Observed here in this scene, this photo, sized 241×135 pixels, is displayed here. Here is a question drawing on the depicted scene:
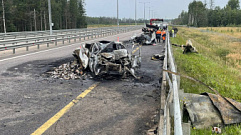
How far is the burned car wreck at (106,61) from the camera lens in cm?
808

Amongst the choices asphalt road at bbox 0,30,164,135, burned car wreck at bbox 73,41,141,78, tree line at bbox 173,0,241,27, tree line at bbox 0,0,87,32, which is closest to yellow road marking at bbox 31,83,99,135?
asphalt road at bbox 0,30,164,135

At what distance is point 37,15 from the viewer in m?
69.8

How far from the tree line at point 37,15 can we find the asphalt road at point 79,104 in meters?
53.5

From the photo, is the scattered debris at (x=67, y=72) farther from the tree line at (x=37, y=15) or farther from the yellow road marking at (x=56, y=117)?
the tree line at (x=37, y=15)

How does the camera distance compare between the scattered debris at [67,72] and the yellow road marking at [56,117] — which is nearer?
the yellow road marking at [56,117]

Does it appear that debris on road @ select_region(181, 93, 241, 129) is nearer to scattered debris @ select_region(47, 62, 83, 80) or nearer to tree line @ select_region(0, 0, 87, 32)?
scattered debris @ select_region(47, 62, 83, 80)

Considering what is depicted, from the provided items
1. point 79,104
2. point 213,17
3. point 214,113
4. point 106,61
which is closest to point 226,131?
point 214,113

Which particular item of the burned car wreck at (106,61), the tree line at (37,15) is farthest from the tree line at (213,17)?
the burned car wreck at (106,61)

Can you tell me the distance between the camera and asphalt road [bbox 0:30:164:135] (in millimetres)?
4164

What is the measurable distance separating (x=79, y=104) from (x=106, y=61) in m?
2.94

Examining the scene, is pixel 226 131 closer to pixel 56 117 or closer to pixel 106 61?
pixel 56 117

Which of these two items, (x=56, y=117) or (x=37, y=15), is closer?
(x=56, y=117)

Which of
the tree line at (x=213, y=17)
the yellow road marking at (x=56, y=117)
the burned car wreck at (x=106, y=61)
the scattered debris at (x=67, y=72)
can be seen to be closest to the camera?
the yellow road marking at (x=56, y=117)

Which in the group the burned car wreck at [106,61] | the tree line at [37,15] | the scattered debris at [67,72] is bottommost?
the scattered debris at [67,72]
